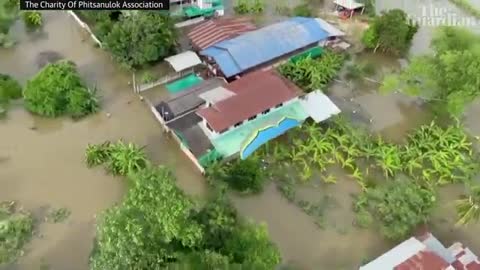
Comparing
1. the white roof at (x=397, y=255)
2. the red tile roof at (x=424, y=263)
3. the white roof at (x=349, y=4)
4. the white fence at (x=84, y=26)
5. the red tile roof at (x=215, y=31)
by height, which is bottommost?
the white roof at (x=397, y=255)

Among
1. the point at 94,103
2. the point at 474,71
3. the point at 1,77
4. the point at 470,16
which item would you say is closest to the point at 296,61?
the point at 474,71

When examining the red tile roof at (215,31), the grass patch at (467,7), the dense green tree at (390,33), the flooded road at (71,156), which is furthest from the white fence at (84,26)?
the grass patch at (467,7)

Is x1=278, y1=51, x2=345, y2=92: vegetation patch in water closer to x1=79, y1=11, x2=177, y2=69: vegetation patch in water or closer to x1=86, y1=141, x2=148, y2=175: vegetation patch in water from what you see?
x1=79, y1=11, x2=177, y2=69: vegetation patch in water

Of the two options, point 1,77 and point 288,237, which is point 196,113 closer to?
point 288,237

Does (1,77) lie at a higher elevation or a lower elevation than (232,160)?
higher

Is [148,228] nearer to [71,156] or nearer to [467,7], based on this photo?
[71,156]

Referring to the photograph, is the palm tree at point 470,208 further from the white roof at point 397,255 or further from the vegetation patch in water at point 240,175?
the vegetation patch in water at point 240,175

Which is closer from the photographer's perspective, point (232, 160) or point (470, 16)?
point (232, 160)
